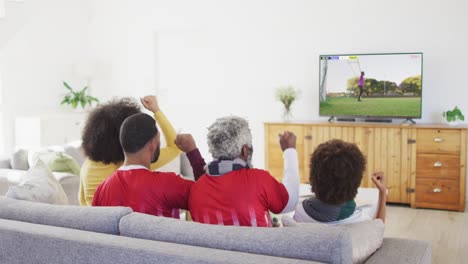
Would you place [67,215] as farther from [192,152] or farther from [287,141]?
[287,141]

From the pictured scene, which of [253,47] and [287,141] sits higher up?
[253,47]

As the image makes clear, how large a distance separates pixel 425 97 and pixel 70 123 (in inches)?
163

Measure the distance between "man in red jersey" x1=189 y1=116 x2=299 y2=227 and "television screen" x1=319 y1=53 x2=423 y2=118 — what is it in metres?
3.74

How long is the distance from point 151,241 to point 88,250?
0.22 metres

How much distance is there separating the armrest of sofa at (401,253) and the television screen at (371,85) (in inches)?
149

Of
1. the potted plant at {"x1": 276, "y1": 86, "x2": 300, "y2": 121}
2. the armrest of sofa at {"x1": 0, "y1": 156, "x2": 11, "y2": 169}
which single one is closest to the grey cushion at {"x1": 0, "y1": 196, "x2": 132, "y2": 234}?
the armrest of sofa at {"x1": 0, "y1": 156, "x2": 11, "y2": 169}

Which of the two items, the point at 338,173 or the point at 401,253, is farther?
the point at 338,173

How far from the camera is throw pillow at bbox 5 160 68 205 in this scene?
2.46 metres

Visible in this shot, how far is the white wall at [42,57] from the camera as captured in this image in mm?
6582

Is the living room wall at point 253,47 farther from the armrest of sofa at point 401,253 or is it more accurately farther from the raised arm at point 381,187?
the armrest of sofa at point 401,253

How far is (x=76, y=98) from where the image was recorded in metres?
7.08

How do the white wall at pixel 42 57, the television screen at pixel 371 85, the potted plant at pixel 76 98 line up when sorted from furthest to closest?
the potted plant at pixel 76 98, the white wall at pixel 42 57, the television screen at pixel 371 85

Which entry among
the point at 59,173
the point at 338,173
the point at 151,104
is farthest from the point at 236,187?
the point at 59,173

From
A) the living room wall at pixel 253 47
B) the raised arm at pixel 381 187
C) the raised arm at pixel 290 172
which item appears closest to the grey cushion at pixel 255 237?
the raised arm at pixel 290 172
